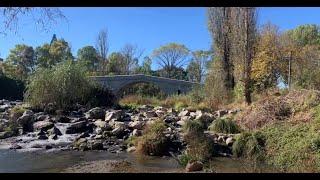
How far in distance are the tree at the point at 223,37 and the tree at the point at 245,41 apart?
93.3 inches

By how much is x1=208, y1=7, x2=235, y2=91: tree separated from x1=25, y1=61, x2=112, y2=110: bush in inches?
310

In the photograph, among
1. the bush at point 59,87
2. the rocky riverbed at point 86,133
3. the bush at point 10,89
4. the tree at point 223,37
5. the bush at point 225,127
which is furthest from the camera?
the bush at point 10,89

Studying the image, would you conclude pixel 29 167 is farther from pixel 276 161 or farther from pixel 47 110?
pixel 47 110

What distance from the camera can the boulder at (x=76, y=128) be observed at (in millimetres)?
16719

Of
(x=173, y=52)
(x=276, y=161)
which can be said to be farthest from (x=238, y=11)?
(x=173, y=52)

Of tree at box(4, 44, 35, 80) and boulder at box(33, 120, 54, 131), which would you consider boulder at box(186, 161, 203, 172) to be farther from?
tree at box(4, 44, 35, 80)

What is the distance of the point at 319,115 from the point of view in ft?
38.1

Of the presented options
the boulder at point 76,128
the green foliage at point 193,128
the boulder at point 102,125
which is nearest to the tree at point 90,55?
the boulder at point 102,125

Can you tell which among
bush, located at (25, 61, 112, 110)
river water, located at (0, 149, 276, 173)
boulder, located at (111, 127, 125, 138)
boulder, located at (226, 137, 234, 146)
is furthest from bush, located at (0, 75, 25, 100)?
boulder, located at (226, 137, 234, 146)

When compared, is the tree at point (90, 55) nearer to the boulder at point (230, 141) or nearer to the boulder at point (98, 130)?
the boulder at point (98, 130)

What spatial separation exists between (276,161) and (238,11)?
1402 cm

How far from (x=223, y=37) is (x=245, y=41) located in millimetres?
4701

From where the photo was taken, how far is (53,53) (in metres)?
48.1
